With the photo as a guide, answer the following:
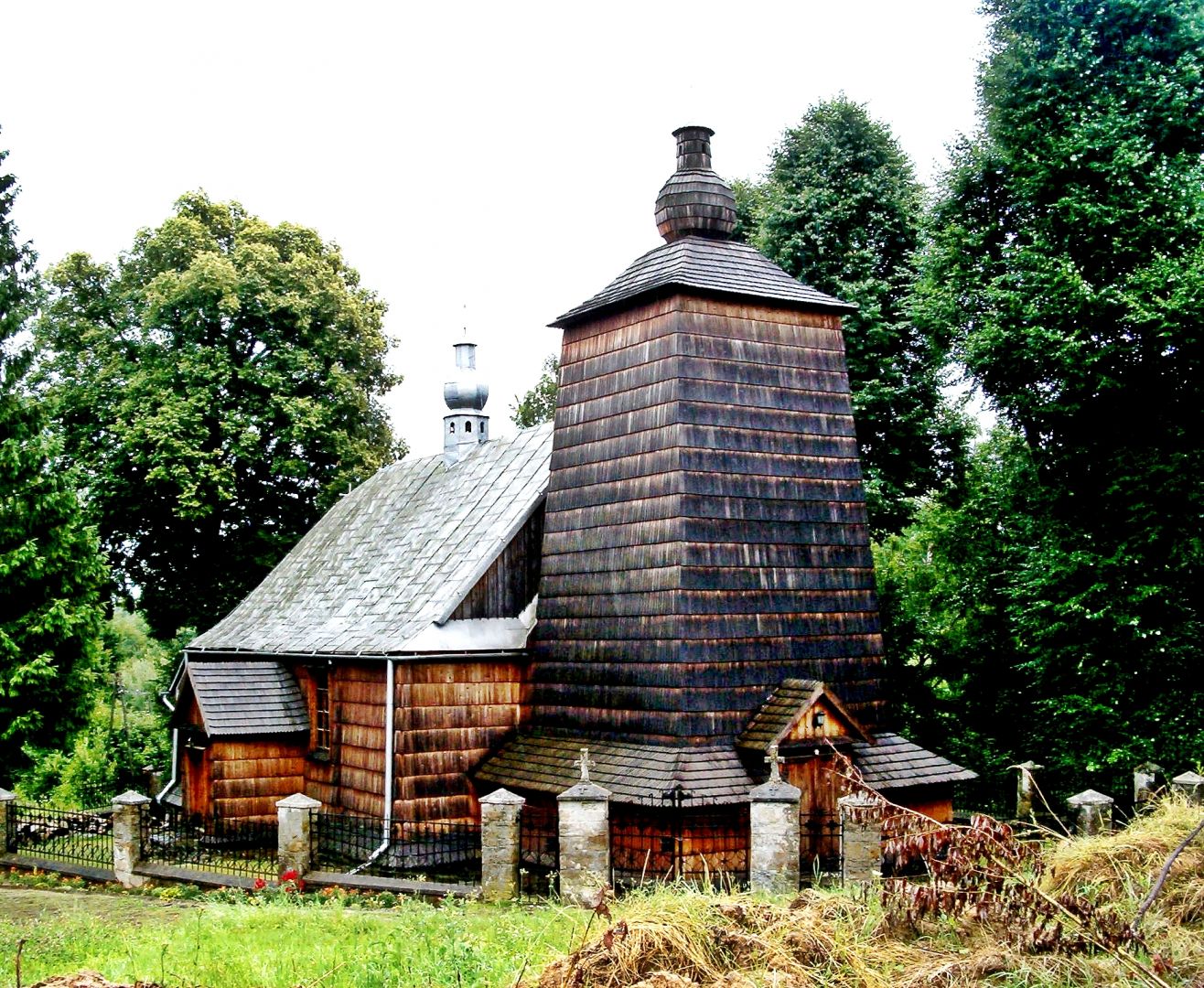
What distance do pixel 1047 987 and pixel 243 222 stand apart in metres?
27.2

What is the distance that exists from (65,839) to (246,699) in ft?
11.3

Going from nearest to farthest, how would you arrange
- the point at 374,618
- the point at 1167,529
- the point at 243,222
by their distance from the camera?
the point at 1167,529 < the point at 374,618 < the point at 243,222

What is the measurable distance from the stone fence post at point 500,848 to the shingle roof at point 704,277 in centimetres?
687

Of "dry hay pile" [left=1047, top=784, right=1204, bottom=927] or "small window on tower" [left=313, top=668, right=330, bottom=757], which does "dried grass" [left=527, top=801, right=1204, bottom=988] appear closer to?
"dry hay pile" [left=1047, top=784, right=1204, bottom=927]

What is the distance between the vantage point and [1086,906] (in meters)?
7.00

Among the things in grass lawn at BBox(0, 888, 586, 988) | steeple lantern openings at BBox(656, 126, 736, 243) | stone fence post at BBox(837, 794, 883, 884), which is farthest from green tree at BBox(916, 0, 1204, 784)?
grass lawn at BBox(0, 888, 586, 988)

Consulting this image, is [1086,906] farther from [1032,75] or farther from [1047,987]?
[1032,75]

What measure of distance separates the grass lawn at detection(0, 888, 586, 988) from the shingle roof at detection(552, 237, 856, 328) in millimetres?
8116

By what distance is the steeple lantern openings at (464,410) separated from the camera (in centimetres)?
2284

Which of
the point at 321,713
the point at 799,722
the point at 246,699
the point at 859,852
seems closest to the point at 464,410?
the point at 321,713

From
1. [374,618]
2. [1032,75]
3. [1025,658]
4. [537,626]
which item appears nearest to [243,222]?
[374,618]

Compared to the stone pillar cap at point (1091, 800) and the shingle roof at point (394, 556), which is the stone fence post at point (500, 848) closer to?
the shingle roof at point (394, 556)

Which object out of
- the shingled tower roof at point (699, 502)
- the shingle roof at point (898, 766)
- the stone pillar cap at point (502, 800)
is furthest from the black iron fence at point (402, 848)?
the shingle roof at point (898, 766)

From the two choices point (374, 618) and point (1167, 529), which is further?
point (374, 618)
